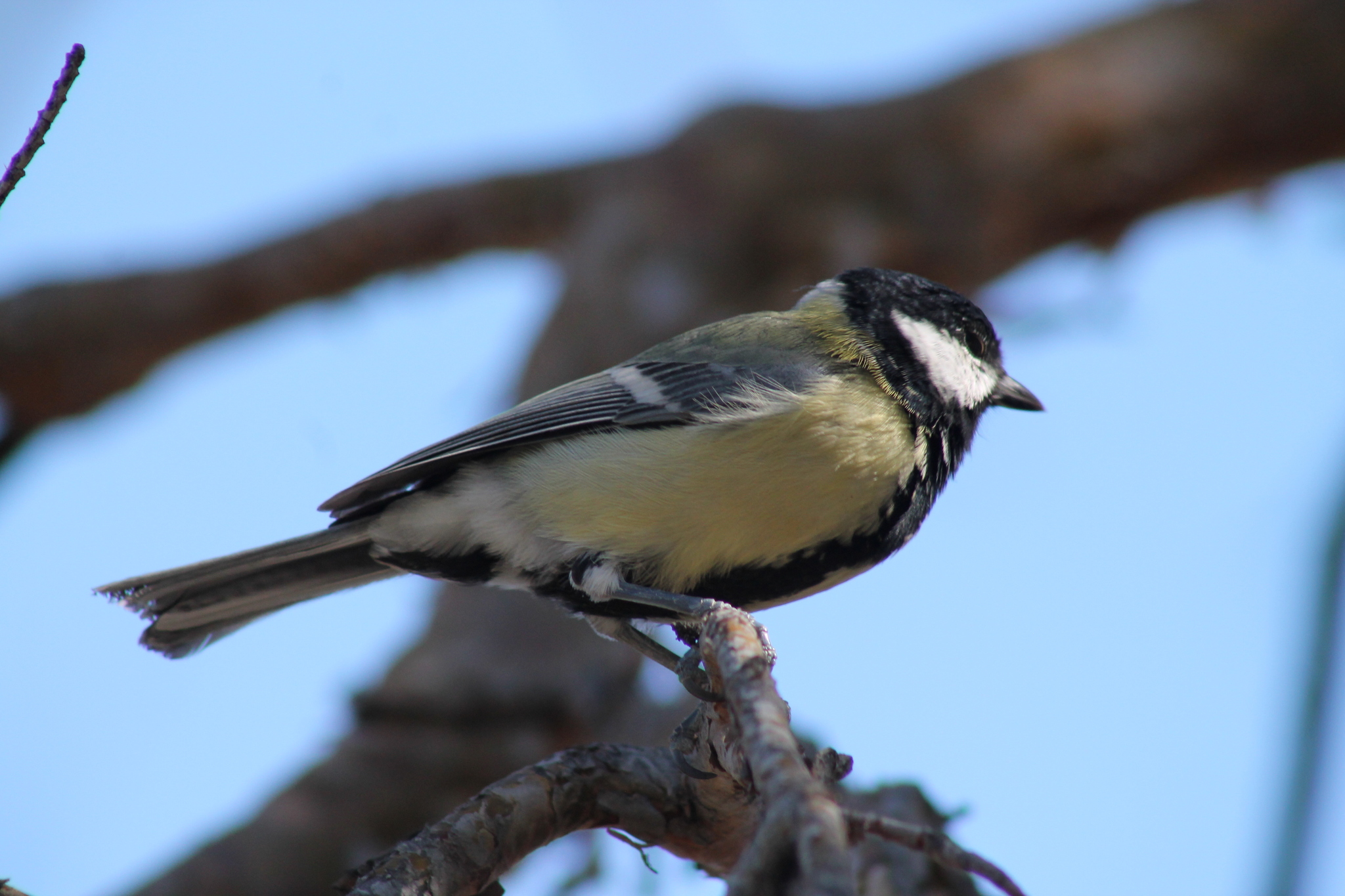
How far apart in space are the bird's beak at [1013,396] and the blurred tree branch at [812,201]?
2.67 meters

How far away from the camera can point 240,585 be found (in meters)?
2.97

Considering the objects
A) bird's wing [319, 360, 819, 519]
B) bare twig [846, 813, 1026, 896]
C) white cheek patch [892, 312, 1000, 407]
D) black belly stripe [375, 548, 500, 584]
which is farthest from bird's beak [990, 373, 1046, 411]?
bare twig [846, 813, 1026, 896]

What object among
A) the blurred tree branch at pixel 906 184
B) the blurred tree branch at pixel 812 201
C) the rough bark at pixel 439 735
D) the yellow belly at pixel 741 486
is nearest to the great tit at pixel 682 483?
the yellow belly at pixel 741 486

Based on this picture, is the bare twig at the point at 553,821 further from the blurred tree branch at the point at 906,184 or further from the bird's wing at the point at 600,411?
the blurred tree branch at the point at 906,184

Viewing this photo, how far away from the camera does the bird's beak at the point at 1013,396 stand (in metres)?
3.35

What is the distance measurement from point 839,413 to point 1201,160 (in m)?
5.01

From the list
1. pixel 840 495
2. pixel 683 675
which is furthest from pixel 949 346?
pixel 683 675

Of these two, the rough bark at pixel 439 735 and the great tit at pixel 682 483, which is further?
the rough bark at pixel 439 735

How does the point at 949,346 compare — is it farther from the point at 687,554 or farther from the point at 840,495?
the point at 687,554

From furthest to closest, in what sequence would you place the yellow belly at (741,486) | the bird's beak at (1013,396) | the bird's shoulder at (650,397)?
the bird's beak at (1013,396)
the bird's shoulder at (650,397)
the yellow belly at (741,486)

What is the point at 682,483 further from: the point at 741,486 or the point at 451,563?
the point at 451,563

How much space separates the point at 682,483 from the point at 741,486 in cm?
15

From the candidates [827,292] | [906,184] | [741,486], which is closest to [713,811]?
[741,486]

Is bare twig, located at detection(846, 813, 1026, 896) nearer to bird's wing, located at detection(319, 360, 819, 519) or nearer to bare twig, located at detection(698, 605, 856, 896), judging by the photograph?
bare twig, located at detection(698, 605, 856, 896)
